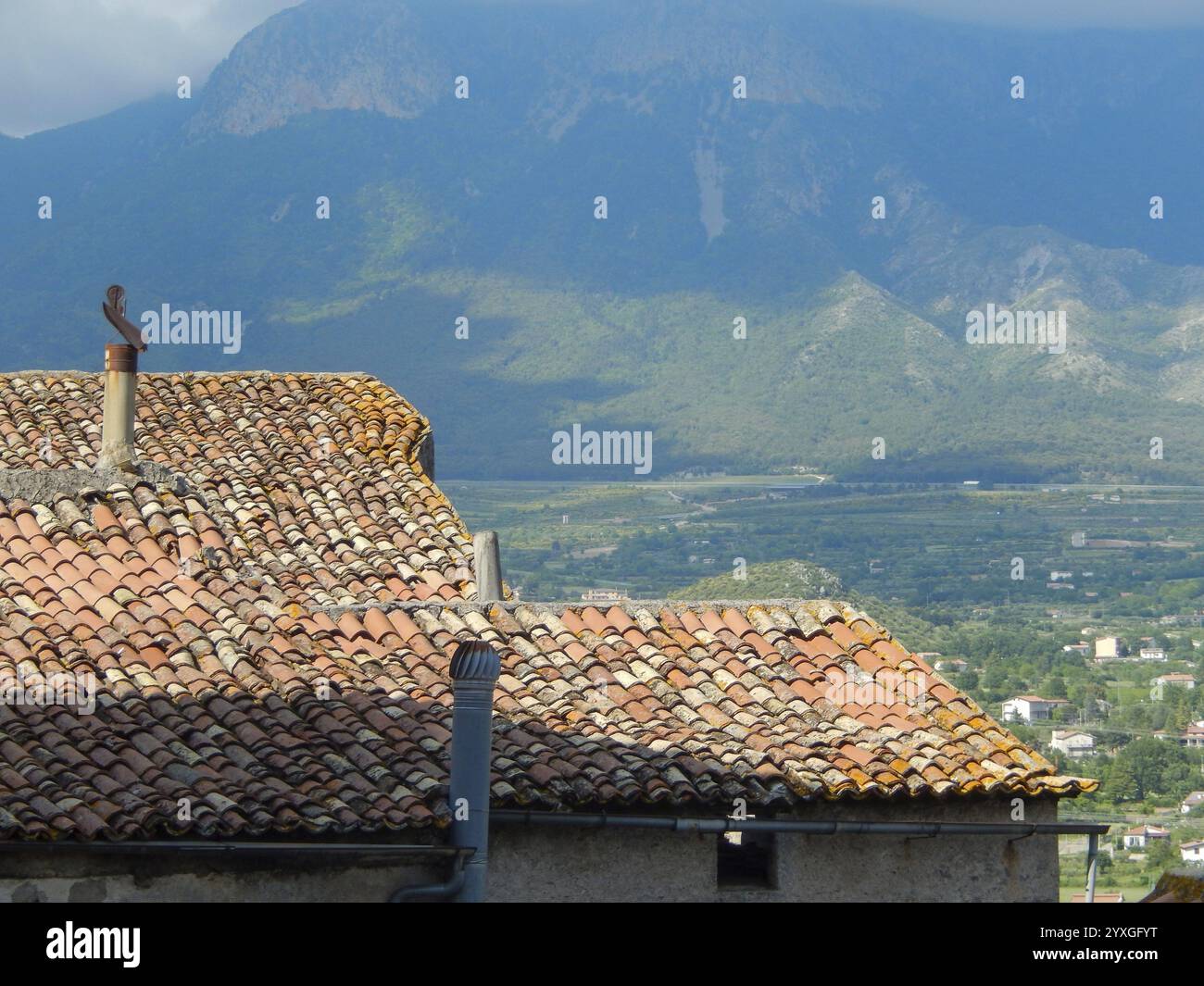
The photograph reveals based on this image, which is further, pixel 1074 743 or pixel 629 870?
pixel 1074 743

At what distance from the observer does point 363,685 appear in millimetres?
11336

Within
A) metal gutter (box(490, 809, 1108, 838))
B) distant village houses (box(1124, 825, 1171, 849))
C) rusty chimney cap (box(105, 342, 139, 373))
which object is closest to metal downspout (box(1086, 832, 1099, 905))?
metal gutter (box(490, 809, 1108, 838))

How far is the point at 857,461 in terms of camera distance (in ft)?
290

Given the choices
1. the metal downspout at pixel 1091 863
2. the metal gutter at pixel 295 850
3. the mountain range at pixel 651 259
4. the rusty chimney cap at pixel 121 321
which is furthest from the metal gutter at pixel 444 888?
the mountain range at pixel 651 259

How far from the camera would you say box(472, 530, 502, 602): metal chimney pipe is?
13117mm

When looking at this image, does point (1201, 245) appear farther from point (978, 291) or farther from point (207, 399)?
point (207, 399)

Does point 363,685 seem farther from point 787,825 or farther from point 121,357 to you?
point 121,357

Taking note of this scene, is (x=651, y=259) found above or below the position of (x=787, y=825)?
above

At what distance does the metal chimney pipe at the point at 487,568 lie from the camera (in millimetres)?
13117

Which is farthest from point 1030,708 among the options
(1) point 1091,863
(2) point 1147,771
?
(1) point 1091,863

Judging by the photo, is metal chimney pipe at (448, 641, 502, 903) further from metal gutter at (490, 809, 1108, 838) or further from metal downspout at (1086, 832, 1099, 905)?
metal downspout at (1086, 832, 1099, 905)

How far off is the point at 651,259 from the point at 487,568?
432 feet

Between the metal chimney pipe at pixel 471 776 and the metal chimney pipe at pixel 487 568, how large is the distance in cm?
319
